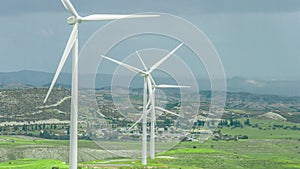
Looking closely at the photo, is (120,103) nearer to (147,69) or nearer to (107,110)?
(107,110)

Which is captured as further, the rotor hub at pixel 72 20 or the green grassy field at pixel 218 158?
the green grassy field at pixel 218 158

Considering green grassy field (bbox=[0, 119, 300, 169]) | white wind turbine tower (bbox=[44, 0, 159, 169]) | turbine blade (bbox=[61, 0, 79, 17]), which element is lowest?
green grassy field (bbox=[0, 119, 300, 169])

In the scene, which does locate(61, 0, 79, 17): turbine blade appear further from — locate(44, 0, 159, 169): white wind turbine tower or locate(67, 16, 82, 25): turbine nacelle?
locate(67, 16, 82, 25): turbine nacelle

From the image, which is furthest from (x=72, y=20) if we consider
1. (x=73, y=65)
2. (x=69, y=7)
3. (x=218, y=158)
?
(x=218, y=158)

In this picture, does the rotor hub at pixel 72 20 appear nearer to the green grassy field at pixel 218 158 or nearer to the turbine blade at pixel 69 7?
the turbine blade at pixel 69 7

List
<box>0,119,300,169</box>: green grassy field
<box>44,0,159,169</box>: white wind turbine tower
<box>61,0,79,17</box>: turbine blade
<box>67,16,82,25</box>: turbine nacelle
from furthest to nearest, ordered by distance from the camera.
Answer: <box>0,119,300,169</box>: green grassy field → <box>67,16,82,25</box>: turbine nacelle → <box>61,0,79,17</box>: turbine blade → <box>44,0,159,169</box>: white wind turbine tower

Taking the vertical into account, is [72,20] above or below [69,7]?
below

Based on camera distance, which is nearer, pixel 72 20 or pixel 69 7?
pixel 69 7

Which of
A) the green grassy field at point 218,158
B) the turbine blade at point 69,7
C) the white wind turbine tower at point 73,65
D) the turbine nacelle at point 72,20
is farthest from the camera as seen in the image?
the green grassy field at point 218,158

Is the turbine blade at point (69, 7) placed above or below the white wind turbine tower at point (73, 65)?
above

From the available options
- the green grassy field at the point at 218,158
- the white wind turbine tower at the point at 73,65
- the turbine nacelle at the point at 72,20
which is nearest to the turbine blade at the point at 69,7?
the white wind turbine tower at the point at 73,65

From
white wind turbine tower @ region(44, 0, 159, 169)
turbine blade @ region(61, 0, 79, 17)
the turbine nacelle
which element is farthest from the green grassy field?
turbine blade @ region(61, 0, 79, 17)

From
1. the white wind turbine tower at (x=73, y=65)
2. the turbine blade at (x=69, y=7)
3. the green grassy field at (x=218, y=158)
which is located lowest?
the green grassy field at (x=218, y=158)

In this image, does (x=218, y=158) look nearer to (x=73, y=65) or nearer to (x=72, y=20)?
(x=72, y=20)
